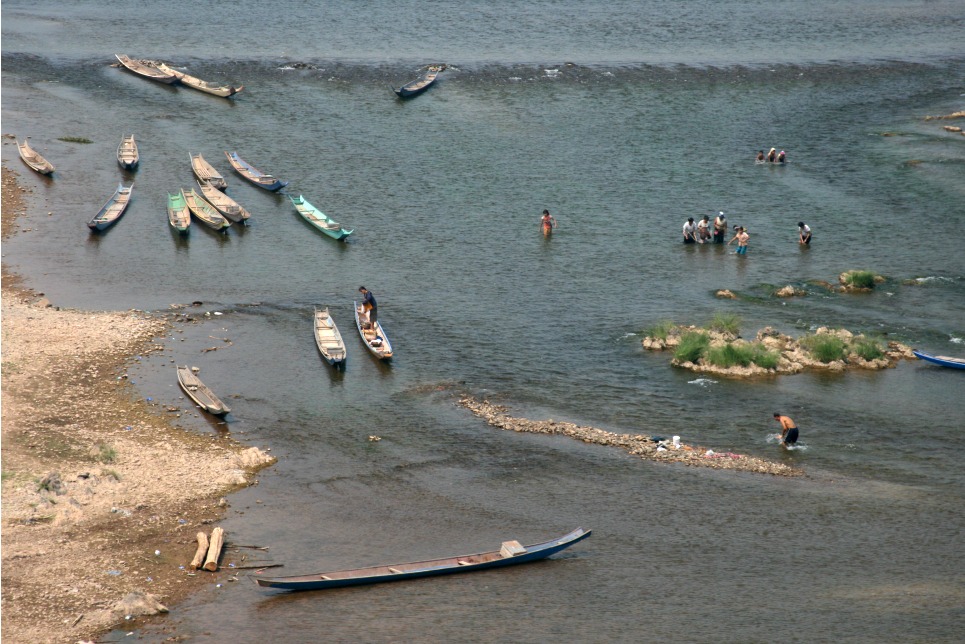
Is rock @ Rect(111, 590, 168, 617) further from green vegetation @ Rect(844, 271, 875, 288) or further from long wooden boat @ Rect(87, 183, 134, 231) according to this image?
green vegetation @ Rect(844, 271, 875, 288)

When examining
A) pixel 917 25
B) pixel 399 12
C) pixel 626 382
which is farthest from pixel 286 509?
pixel 917 25

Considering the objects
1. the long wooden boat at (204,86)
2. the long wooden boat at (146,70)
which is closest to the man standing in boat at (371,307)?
the long wooden boat at (204,86)

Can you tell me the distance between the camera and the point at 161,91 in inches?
3009

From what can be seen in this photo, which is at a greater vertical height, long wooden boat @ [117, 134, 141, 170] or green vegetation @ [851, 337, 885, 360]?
Answer: long wooden boat @ [117, 134, 141, 170]

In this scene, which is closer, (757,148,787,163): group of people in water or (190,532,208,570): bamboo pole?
(190,532,208,570): bamboo pole

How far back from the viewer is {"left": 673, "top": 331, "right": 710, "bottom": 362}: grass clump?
37.1 metres

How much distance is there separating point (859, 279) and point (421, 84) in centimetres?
4253

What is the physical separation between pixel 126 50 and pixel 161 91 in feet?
41.5

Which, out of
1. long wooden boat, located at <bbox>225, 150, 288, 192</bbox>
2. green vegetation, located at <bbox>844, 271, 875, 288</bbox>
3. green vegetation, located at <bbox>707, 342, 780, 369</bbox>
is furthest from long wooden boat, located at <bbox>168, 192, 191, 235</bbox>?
green vegetation, located at <bbox>844, 271, 875, 288</bbox>

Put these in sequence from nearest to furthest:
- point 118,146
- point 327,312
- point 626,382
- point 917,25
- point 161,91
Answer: point 626,382, point 327,312, point 118,146, point 161,91, point 917,25

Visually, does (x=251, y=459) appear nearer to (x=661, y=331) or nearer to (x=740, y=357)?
(x=661, y=331)

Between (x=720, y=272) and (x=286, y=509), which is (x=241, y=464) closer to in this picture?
(x=286, y=509)

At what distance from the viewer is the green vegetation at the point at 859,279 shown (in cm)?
4409

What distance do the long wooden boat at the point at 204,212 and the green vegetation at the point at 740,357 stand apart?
26.1 meters
